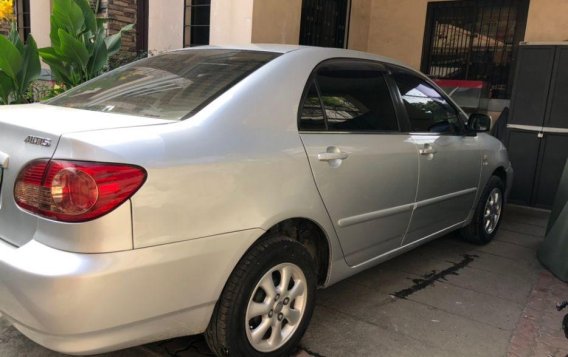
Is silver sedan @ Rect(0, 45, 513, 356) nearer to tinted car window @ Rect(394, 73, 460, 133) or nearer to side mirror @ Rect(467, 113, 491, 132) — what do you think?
tinted car window @ Rect(394, 73, 460, 133)

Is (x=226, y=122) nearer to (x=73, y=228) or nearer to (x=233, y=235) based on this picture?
(x=233, y=235)

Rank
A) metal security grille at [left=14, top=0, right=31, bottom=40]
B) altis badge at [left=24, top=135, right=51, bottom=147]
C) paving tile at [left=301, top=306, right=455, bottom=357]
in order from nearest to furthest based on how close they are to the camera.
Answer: altis badge at [left=24, top=135, right=51, bottom=147] < paving tile at [left=301, top=306, right=455, bottom=357] < metal security grille at [left=14, top=0, right=31, bottom=40]

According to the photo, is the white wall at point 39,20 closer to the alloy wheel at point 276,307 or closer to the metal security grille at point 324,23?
the metal security grille at point 324,23

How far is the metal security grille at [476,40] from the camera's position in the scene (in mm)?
7840

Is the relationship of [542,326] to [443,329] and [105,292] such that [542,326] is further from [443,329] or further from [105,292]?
[105,292]

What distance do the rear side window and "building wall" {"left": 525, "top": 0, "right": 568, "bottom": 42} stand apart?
5084 millimetres

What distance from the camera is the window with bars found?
313 inches

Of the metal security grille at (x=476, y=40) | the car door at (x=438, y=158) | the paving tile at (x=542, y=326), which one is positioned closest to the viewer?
the paving tile at (x=542, y=326)

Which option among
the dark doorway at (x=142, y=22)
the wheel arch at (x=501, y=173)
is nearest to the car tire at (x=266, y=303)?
the wheel arch at (x=501, y=173)

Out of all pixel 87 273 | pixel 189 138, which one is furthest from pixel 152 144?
pixel 87 273

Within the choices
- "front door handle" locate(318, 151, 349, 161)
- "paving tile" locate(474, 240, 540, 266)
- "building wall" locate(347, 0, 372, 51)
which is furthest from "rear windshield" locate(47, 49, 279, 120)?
"building wall" locate(347, 0, 372, 51)

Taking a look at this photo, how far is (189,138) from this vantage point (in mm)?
2232

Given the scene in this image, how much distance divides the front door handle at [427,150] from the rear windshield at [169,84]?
135cm

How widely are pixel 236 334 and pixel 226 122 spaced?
0.99m
